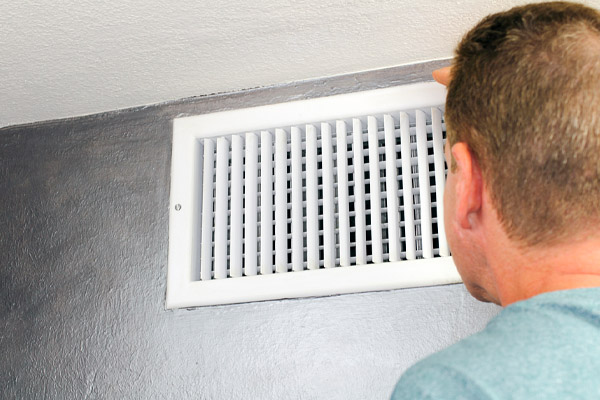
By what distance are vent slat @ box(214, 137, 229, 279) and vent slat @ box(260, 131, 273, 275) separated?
0.07 metres

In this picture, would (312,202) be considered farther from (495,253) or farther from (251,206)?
(495,253)

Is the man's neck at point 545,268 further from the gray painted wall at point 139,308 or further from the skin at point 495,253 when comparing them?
the gray painted wall at point 139,308

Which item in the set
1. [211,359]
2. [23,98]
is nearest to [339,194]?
[211,359]

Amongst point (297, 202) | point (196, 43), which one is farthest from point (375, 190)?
point (196, 43)

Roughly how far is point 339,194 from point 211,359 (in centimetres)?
37

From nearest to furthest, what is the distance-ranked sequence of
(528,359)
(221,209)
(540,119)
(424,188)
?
(528,359)
(540,119)
(424,188)
(221,209)

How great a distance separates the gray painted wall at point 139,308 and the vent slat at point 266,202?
8 cm

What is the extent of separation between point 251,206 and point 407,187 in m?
0.29

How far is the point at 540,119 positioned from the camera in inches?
29.9

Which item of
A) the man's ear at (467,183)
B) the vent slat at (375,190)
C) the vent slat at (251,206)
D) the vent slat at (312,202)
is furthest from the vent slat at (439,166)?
the man's ear at (467,183)

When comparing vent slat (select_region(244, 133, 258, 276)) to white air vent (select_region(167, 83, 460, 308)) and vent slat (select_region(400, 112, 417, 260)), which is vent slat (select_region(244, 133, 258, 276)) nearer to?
white air vent (select_region(167, 83, 460, 308))

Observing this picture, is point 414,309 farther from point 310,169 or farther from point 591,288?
point 591,288

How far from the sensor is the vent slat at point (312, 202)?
138 centimetres

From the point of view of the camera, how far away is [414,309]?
52.7 inches
